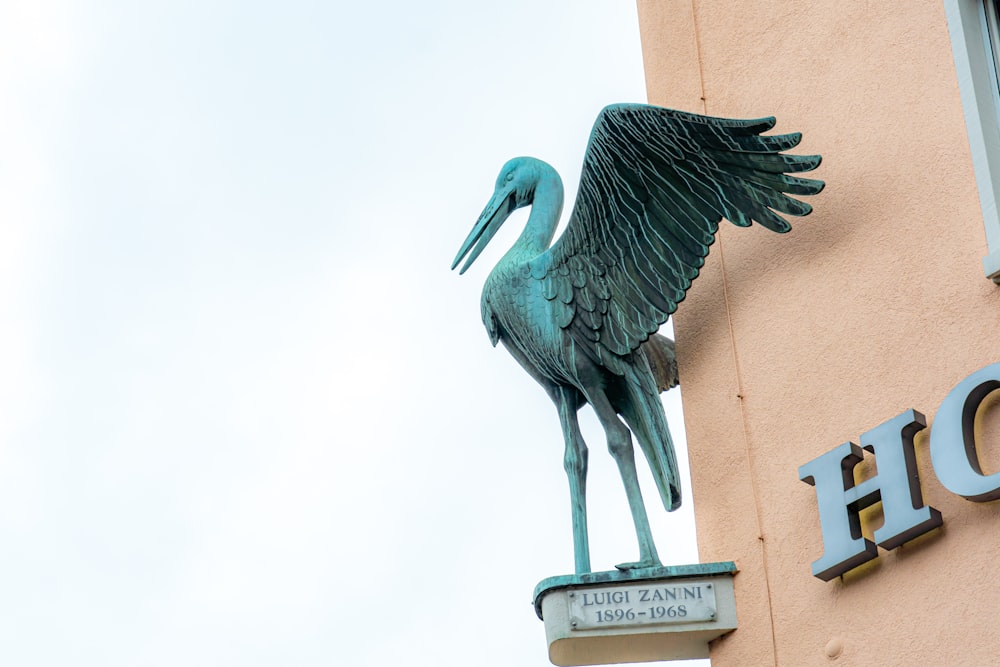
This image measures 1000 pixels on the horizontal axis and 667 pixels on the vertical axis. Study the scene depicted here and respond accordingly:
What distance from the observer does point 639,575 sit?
25.9 ft

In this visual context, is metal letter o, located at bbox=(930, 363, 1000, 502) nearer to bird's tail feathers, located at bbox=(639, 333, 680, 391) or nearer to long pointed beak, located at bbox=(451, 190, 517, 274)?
bird's tail feathers, located at bbox=(639, 333, 680, 391)

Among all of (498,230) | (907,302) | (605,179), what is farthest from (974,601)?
(498,230)

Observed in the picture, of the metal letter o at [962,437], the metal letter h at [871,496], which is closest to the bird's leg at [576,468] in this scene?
the metal letter h at [871,496]

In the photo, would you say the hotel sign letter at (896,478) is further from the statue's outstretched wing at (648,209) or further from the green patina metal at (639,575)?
the statue's outstretched wing at (648,209)

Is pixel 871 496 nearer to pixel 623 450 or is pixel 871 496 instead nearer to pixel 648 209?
pixel 623 450

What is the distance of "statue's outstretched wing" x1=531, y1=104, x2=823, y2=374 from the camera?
8195mm

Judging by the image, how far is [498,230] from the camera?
369 inches

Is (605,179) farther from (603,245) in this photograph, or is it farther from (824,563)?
(824,563)

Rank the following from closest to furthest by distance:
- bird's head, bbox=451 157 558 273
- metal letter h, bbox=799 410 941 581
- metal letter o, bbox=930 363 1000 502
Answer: metal letter o, bbox=930 363 1000 502, metal letter h, bbox=799 410 941 581, bird's head, bbox=451 157 558 273

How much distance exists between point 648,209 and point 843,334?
120cm

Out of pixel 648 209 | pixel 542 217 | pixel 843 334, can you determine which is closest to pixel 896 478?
pixel 843 334

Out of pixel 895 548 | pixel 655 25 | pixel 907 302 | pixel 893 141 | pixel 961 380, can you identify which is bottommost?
pixel 895 548

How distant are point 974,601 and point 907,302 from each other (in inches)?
51.4

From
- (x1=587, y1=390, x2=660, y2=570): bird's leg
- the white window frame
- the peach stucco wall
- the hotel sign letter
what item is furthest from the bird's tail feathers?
the white window frame
